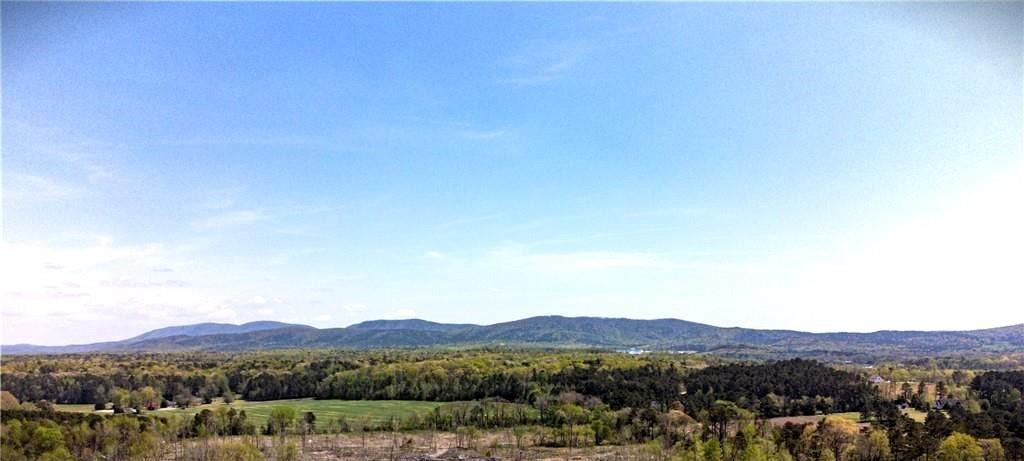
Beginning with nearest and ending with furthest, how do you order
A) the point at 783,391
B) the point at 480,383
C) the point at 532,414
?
the point at 532,414 → the point at 783,391 → the point at 480,383

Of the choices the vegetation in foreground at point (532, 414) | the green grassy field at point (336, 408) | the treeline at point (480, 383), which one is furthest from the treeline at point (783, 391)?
the green grassy field at point (336, 408)

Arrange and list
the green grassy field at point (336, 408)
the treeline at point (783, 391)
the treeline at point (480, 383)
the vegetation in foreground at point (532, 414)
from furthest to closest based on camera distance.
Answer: the treeline at point (480, 383) → the treeline at point (783, 391) → the green grassy field at point (336, 408) → the vegetation in foreground at point (532, 414)

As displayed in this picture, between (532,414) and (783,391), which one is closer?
A: (532,414)

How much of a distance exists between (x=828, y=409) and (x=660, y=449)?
154ft

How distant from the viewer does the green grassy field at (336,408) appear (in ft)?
344

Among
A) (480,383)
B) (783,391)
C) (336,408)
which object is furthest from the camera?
(480,383)

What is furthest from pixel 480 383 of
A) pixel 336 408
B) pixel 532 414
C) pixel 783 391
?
pixel 783 391

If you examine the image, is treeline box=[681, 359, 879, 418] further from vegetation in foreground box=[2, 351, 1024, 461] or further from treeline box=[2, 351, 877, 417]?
vegetation in foreground box=[2, 351, 1024, 461]

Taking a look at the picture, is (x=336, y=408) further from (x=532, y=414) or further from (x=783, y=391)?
(x=783, y=391)

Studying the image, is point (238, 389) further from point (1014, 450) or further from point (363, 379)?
point (1014, 450)

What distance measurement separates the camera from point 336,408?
386 feet

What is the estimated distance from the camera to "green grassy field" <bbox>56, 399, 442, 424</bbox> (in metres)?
105

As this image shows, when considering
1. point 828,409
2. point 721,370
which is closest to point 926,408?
point 828,409

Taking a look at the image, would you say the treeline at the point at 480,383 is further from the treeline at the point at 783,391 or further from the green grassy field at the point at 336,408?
the green grassy field at the point at 336,408
